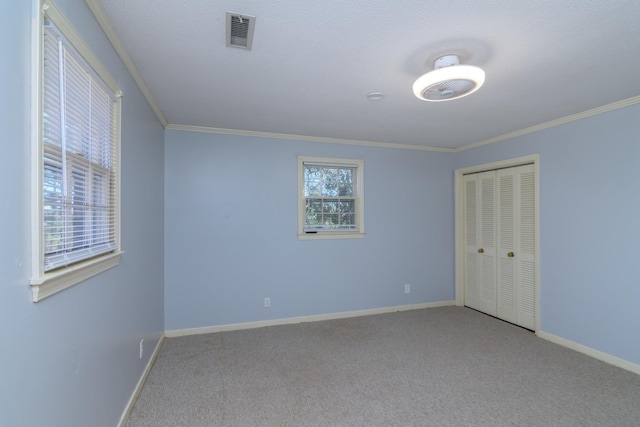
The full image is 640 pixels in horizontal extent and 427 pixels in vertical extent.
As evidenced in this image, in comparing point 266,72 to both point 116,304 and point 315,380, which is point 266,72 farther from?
point 315,380

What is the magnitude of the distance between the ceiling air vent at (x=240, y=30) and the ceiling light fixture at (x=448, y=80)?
1.13 metres

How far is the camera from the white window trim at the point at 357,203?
4.02 m

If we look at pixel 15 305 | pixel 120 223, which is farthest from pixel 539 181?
pixel 15 305

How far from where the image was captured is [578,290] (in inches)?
125

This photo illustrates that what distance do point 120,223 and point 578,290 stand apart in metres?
4.22

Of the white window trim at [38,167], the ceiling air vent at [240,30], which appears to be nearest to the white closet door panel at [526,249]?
the ceiling air vent at [240,30]

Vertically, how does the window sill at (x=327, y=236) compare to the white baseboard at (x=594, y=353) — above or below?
above

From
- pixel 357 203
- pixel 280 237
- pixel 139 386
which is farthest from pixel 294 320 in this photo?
pixel 139 386

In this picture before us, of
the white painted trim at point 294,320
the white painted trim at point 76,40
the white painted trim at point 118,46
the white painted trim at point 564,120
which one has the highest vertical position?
the white painted trim at point 118,46

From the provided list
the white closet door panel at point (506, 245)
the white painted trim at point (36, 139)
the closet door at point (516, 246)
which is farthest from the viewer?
the white closet door panel at point (506, 245)

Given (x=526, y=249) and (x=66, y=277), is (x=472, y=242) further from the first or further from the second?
(x=66, y=277)

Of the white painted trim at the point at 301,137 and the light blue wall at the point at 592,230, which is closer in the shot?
the light blue wall at the point at 592,230

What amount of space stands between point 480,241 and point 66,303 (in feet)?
15.3

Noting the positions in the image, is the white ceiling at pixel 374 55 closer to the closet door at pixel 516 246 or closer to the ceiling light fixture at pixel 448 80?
the ceiling light fixture at pixel 448 80
